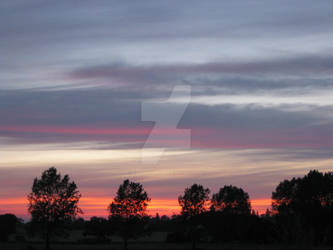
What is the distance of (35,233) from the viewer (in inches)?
3292

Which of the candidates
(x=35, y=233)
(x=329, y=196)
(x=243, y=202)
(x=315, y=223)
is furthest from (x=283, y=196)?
(x=35, y=233)

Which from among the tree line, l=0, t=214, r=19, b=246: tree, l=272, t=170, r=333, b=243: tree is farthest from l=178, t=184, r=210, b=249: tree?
l=0, t=214, r=19, b=246: tree

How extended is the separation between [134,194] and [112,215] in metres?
5.10

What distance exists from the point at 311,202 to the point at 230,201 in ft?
112

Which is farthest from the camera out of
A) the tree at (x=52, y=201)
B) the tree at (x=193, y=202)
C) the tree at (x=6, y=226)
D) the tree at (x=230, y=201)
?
the tree at (x=230, y=201)

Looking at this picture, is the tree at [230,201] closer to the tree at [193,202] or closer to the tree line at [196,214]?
the tree line at [196,214]

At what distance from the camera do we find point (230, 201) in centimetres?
14400

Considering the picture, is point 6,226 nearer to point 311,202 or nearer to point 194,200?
point 194,200

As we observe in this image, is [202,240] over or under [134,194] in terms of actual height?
under

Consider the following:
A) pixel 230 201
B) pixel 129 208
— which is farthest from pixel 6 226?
pixel 230 201

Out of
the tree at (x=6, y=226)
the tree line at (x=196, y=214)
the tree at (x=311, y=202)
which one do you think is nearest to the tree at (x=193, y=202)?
the tree line at (x=196, y=214)

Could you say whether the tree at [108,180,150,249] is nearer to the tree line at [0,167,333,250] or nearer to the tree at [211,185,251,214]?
the tree line at [0,167,333,250]

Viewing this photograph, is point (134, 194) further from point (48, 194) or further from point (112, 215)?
point (48, 194)

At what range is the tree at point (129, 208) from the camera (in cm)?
9469
